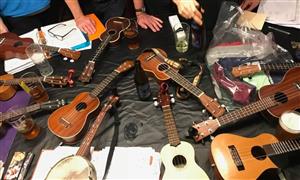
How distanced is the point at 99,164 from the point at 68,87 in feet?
1.65

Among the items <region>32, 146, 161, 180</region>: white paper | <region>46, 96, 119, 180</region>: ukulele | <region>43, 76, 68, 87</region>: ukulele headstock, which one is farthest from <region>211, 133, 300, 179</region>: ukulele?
<region>43, 76, 68, 87</region>: ukulele headstock

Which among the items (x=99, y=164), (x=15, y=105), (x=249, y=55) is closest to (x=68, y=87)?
(x=15, y=105)

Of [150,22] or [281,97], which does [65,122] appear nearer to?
[150,22]

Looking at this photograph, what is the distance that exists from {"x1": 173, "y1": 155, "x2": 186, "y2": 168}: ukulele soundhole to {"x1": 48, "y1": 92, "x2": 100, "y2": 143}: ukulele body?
435mm

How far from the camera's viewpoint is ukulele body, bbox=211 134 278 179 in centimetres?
99

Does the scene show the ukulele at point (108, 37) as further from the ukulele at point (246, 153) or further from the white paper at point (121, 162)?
the ukulele at point (246, 153)

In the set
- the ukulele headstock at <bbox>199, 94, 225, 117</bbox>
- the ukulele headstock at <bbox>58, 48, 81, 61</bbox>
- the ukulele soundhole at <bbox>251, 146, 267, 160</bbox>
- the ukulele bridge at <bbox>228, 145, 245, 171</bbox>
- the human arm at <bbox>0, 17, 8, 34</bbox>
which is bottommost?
the ukulele soundhole at <bbox>251, 146, 267, 160</bbox>

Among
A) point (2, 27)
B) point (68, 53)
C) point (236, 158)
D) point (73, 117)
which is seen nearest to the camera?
point (236, 158)

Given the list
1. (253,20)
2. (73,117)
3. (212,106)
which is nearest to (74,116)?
(73,117)

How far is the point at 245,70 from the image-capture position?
1288mm

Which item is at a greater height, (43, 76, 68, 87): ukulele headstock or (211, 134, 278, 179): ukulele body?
(43, 76, 68, 87): ukulele headstock

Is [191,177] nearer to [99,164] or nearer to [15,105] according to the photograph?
[99,164]

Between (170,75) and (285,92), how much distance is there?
52 cm

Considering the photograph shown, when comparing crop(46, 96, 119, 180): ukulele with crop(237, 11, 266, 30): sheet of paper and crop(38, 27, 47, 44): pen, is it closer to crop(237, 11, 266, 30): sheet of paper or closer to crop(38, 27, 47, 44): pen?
crop(38, 27, 47, 44): pen
